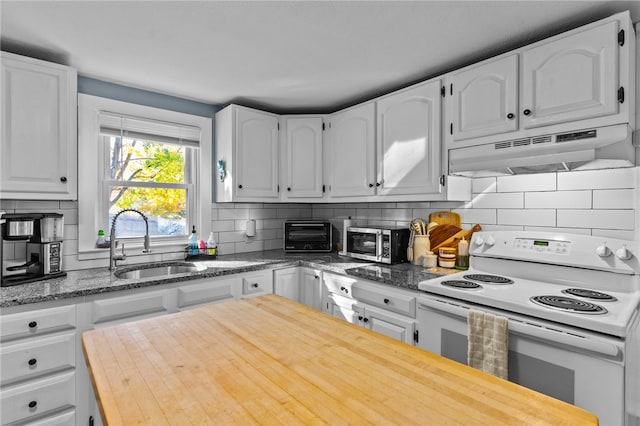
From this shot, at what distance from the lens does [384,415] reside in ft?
2.28

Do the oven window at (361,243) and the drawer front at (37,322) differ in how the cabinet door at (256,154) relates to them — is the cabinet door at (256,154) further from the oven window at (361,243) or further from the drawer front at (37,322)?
the drawer front at (37,322)

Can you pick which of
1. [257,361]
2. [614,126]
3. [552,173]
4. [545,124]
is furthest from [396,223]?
[257,361]

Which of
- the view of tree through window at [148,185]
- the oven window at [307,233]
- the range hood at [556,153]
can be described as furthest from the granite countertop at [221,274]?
the range hood at [556,153]

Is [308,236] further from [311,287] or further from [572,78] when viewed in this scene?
[572,78]

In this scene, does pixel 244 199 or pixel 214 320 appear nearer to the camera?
pixel 214 320

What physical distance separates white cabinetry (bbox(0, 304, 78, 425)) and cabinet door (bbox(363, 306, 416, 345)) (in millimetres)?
1738

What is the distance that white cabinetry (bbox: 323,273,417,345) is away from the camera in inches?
79.2

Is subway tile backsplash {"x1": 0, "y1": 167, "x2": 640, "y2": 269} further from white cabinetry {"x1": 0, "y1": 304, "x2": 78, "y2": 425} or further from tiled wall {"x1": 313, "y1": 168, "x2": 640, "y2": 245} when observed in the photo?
white cabinetry {"x1": 0, "y1": 304, "x2": 78, "y2": 425}

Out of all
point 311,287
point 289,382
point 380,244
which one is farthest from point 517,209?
point 289,382

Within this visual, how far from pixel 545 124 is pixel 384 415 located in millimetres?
1723

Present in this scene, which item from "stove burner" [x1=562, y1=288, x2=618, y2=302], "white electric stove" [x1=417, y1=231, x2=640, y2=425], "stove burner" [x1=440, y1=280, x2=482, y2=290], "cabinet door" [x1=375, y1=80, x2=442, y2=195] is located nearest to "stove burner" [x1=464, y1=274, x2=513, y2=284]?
"white electric stove" [x1=417, y1=231, x2=640, y2=425]

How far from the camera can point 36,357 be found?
1.72m

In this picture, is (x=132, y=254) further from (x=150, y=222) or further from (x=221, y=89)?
(x=221, y=89)

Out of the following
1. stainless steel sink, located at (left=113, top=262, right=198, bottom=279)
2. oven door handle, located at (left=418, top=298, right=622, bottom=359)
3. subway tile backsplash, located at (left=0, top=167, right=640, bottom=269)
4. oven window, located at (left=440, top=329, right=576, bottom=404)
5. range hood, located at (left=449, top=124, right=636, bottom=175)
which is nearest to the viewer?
oven door handle, located at (left=418, top=298, right=622, bottom=359)
